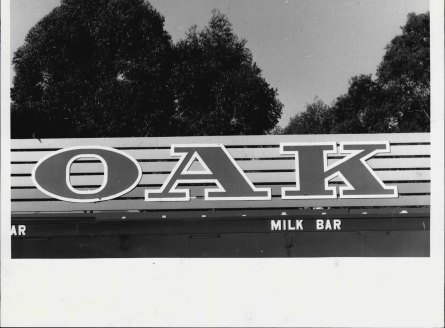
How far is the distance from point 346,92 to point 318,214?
102 cm

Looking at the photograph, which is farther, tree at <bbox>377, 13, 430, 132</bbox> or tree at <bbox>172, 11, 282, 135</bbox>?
tree at <bbox>172, 11, 282, 135</bbox>

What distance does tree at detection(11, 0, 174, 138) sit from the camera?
425 cm

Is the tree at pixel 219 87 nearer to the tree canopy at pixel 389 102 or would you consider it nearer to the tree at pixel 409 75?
the tree canopy at pixel 389 102

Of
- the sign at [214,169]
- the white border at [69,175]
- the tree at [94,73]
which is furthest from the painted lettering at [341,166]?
the white border at [69,175]

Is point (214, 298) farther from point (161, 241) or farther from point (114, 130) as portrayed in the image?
point (114, 130)

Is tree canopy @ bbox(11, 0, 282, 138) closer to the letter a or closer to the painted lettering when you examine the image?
the letter a

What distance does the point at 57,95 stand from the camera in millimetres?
4316

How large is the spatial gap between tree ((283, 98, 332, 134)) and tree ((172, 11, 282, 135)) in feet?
0.46

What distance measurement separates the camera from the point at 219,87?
435 centimetres

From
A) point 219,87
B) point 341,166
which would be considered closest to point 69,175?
point 219,87

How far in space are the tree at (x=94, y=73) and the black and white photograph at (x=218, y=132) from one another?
0.01 m

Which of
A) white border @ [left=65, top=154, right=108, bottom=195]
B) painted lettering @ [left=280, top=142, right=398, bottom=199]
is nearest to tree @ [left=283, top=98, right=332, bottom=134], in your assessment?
painted lettering @ [left=280, top=142, right=398, bottom=199]

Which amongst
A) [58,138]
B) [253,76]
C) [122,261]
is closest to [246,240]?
[122,261]

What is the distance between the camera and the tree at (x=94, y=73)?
4.25 m
